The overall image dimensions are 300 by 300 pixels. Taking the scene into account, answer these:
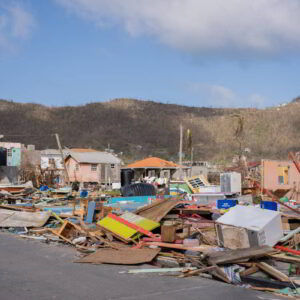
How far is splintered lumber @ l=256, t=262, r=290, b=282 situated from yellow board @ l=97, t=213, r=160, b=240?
13.5ft

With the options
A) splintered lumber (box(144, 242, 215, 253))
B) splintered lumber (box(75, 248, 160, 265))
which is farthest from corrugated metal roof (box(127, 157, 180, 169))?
splintered lumber (box(75, 248, 160, 265))

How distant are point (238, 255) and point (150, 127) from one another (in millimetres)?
92439

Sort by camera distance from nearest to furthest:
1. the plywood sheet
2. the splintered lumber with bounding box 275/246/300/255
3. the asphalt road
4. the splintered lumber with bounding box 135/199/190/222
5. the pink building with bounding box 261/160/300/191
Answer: the asphalt road
the splintered lumber with bounding box 275/246/300/255
the splintered lumber with bounding box 135/199/190/222
the plywood sheet
the pink building with bounding box 261/160/300/191

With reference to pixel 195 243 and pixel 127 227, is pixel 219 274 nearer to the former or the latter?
pixel 195 243

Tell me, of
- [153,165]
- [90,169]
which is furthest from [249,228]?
[90,169]

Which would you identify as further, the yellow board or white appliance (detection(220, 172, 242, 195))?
white appliance (detection(220, 172, 242, 195))

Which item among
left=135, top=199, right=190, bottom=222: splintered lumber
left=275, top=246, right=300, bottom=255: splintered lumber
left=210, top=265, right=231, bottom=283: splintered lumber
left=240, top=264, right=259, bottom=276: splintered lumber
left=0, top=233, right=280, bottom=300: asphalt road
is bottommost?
left=0, top=233, right=280, bottom=300: asphalt road

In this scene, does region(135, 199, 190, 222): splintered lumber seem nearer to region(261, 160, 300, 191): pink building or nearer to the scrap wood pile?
the scrap wood pile

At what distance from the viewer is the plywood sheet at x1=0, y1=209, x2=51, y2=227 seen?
54.5ft

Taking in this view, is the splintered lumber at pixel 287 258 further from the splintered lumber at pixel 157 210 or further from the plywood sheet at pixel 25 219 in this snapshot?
the plywood sheet at pixel 25 219

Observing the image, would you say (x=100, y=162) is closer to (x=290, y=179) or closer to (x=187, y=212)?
(x=290, y=179)

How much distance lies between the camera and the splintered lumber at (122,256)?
34.2 ft

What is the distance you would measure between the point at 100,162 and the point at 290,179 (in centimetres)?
2486

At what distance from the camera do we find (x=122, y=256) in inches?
427
